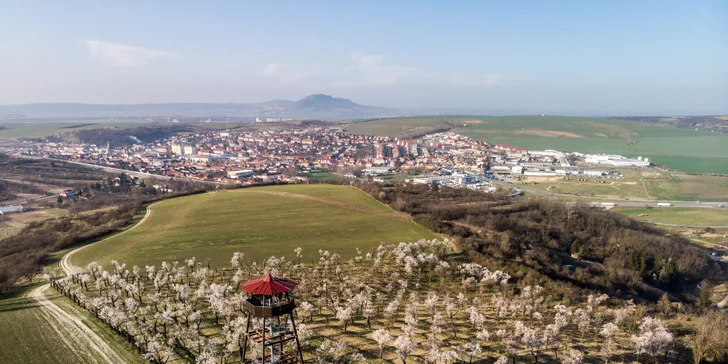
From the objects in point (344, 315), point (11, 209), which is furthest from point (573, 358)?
point (11, 209)

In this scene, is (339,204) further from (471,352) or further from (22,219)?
(22,219)

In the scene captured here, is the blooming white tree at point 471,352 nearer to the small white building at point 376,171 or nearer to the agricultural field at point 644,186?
the agricultural field at point 644,186

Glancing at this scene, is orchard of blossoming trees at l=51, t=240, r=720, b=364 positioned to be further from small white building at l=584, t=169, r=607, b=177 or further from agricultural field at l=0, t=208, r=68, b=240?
small white building at l=584, t=169, r=607, b=177

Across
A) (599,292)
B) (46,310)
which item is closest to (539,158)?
(599,292)

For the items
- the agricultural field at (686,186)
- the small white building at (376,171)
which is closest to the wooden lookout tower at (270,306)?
the agricultural field at (686,186)

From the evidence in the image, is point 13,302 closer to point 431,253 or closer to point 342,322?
point 342,322

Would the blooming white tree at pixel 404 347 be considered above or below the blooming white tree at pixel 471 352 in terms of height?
above

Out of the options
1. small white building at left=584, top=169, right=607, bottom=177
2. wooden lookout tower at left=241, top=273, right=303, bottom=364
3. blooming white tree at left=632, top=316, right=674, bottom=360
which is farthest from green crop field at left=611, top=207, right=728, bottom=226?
wooden lookout tower at left=241, top=273, right=303, bottom=364
